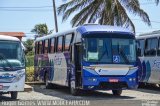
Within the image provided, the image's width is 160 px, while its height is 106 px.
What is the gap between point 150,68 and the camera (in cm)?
2555

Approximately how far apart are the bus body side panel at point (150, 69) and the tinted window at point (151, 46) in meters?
0.27

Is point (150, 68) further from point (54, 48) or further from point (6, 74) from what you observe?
point (6, 74)

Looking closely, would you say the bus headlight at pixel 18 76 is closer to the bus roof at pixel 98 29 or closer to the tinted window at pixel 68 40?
the bus roof at pixel 98 29

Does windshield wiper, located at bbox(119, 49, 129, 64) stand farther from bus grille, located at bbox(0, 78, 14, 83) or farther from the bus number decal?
bus grille, located at bbox(0, 78, 14, 83)

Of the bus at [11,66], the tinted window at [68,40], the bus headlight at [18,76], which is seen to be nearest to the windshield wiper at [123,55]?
the tinted window at [68,40]

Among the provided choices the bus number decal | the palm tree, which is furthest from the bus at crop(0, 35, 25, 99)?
the palm tree

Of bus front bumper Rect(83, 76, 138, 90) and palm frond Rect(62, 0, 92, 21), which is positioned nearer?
bus front bumper Rect(83, 76, 138, 90)

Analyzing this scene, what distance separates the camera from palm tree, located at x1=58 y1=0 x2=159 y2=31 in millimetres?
34906

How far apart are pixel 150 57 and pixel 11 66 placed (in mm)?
9157

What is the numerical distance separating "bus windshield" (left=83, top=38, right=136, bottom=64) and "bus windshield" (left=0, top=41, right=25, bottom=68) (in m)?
2.76

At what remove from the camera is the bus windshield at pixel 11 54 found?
18.8m

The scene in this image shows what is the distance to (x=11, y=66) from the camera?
18.8 metres

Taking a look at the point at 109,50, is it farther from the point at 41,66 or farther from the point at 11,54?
the point at 41,66

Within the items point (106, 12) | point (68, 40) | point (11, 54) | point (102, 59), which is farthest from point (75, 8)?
point (11, 54)
